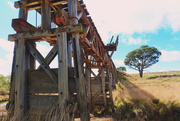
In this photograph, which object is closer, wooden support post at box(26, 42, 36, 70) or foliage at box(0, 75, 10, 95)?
Result: wooden support post at box(26, 42, 36, 70)

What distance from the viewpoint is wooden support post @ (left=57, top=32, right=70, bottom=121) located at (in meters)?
2.63

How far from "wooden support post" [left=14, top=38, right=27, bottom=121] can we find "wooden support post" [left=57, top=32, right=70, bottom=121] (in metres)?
1.06

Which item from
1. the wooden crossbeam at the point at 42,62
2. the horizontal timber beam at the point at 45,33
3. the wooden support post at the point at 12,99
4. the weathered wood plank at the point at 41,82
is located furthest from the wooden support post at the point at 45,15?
the weathered wood plank at the point at 41,82

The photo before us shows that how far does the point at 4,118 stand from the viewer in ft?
9.71

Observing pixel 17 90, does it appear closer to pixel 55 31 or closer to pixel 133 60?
pixel 55 31

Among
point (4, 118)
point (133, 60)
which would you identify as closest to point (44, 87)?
point (4, 118)

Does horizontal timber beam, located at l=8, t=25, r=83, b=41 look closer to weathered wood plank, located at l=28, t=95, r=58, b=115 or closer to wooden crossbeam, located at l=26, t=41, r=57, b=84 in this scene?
wooden crossbeam, located at l=26, t=41, r=57, b=84

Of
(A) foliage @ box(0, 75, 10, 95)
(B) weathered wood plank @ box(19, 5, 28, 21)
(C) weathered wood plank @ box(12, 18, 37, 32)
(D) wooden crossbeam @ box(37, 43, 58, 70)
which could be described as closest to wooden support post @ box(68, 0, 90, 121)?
(D) wooden crossbeam @ box(37, 43, 58, 70)

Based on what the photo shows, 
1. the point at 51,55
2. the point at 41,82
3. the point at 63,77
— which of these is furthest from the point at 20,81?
the point at 63,77

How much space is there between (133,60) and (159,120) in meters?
32.0

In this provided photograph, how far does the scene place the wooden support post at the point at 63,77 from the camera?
2631 mm

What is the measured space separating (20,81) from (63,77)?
1.22 meters

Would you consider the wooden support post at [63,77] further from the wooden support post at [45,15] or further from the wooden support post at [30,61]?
the wooden support post at [30,61]

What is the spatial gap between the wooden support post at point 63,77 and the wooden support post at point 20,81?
1.06 m
